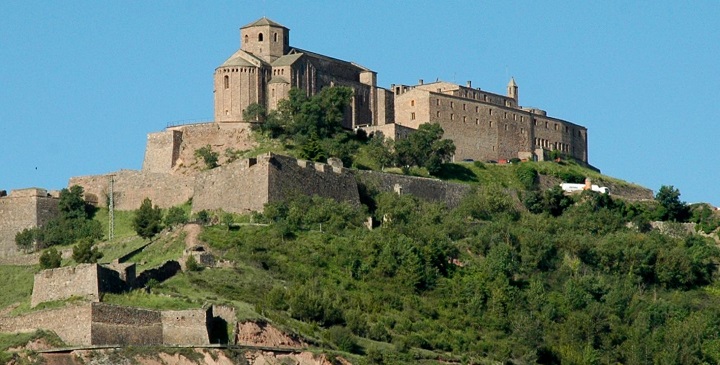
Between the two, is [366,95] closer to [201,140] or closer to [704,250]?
[201,140]

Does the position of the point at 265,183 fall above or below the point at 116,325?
above

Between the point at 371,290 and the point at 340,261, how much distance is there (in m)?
2.53

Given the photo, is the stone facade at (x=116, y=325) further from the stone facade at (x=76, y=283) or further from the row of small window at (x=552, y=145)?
the row of small window at (x=552, y=145)

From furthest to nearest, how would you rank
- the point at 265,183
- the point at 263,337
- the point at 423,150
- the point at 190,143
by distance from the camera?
the point at 423,150 < the point at 190,143 < the point at 265,183 < the point at 263,337

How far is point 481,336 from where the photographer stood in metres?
70.1

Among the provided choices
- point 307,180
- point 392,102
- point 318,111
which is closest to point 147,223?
point 307,180

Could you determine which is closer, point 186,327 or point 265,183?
point 186,327

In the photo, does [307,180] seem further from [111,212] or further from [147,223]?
[111,212]

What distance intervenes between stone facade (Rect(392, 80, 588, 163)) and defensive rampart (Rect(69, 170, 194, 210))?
16.0 metres

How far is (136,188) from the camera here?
298ft

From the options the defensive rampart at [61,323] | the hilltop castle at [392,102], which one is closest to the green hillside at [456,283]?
the defensive rampart at [61,323]

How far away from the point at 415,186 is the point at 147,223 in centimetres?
1556

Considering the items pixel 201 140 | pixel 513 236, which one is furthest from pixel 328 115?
pixel 513 236

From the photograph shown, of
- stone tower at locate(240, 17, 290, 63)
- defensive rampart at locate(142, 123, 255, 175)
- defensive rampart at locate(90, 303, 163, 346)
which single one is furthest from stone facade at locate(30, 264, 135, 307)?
stone tower at locate(240, 17, 290, 63)
